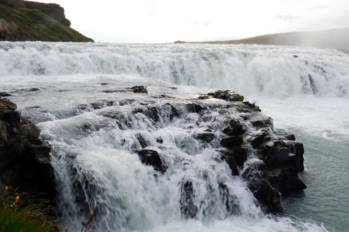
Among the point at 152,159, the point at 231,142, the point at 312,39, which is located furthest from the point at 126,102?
the point at 312,39

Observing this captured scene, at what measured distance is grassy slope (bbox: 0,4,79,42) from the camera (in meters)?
46.8

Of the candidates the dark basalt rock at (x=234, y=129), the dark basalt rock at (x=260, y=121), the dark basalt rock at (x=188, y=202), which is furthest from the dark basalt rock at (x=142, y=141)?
the dark basalt rock at (x=260, y=121)

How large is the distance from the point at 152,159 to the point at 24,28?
61.6 m

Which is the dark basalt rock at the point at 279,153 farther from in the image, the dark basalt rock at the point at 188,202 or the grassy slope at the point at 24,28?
the grassy slope at the point at 24,28

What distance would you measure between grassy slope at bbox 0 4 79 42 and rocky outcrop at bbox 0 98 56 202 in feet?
147

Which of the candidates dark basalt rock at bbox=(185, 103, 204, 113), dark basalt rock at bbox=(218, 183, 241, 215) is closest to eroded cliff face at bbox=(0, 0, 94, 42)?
dark basalt rock at bbox=(185, 103, 204, 113)

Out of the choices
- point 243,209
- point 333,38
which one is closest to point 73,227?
point 243,209

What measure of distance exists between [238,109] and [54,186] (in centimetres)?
877

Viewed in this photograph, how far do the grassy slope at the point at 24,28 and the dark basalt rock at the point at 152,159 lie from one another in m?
45.4

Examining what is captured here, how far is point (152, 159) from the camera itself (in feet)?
26.5

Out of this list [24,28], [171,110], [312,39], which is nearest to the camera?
[171,110]

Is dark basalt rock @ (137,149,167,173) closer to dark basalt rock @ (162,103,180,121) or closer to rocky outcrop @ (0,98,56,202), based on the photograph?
rocky outcrop @ (0,98,56,202)

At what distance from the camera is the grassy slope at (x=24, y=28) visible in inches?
1843

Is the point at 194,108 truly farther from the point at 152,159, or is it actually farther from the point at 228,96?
the point at 152,159
